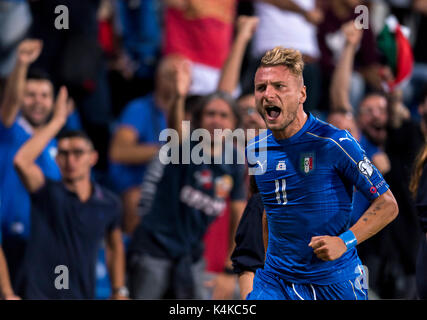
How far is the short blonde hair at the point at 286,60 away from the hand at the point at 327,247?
749 mm

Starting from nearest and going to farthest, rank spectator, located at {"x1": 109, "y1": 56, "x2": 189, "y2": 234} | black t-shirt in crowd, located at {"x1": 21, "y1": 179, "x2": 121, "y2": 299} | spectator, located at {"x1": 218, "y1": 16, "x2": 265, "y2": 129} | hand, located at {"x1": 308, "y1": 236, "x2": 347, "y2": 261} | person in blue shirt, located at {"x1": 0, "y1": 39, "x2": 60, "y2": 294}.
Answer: hand, located at {"x1": 308, "y1": 236, "x2": 347, "y2": 261}
black t-shirt in crowd, located at {"x1": 21, "y1": 179, "x2": 121, "y2": 299}
person in blue shirt, located at {"x1": 0, "y1": 39, "x2": 60, "y2": 294}
spectator, located at {"x1": 218, "y1": 16, "x2": 265, "y2": 129}
spectator, located at {"x1": 109, "y1": 56, "x2": 189, "y2": 234}

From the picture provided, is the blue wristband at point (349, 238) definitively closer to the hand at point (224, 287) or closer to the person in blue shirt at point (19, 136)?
the hand at point (224, 287)

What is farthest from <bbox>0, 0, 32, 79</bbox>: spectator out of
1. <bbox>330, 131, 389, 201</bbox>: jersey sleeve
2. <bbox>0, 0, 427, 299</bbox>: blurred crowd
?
<bbox>330, 131, 389, 201</bbox>: jersey sleeve

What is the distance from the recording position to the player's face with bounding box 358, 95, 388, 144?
253 inches

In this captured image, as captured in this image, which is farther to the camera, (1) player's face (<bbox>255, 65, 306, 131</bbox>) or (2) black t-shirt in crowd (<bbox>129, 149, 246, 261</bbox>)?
(2) black t-shirt in crowd (<bbox>129, 149, 246, 261</bbox>)

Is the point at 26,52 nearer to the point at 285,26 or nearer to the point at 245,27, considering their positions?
the point at 245,27

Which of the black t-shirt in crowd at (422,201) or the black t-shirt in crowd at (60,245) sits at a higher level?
the black t-shirt in crowd at (422,201)

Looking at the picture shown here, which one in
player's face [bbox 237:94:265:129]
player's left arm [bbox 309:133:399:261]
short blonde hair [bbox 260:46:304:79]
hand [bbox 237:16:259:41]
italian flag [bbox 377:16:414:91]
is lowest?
player's left arm [bbox 309:133:399:261]

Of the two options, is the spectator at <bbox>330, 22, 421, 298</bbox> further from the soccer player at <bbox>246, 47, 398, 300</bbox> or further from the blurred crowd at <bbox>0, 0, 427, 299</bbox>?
the soccer player at <bbox>246, 47, 398, 300</bbox>

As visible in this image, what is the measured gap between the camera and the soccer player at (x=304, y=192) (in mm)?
3352

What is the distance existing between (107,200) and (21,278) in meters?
0.82

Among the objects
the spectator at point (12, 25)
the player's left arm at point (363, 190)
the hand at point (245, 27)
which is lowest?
the player's left arm at point (363, 190)

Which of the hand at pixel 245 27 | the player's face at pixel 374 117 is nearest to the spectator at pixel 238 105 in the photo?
the hand at pixel 245 27

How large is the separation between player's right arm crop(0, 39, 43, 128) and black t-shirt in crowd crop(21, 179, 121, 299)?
91 centimetres
